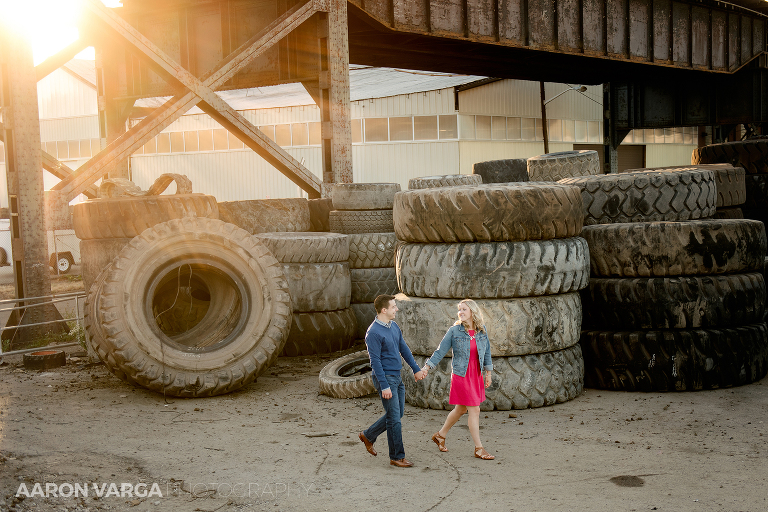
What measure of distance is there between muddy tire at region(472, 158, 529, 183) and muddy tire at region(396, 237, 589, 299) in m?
11.2

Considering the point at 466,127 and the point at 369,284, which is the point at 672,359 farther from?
the point at 466,127

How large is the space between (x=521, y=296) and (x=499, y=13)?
12513mm

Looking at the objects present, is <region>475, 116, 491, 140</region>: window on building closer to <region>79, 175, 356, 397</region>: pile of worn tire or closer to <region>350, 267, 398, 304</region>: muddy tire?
<region>350, 267, 398, 304</region>: muddy tire

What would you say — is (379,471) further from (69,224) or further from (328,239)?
(69,224)

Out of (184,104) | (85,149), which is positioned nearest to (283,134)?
(85,149)

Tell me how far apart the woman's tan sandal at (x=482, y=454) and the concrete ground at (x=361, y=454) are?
1.7 inches

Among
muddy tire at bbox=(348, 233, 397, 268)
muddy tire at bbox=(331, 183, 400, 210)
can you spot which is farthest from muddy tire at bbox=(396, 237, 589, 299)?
muddy tire at bbox=(331, 183, 400, 210)

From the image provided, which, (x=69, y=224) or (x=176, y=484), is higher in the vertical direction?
(x=69, y=224)

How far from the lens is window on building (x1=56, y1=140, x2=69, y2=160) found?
38906mm

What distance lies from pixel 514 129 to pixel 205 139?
14.9m

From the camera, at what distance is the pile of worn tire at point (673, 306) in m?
6.82

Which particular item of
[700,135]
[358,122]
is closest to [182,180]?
[358,122]

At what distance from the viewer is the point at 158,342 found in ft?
22.9

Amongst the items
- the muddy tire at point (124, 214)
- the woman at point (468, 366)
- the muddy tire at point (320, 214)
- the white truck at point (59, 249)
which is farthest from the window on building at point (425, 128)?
the woman at point (468, 366)
